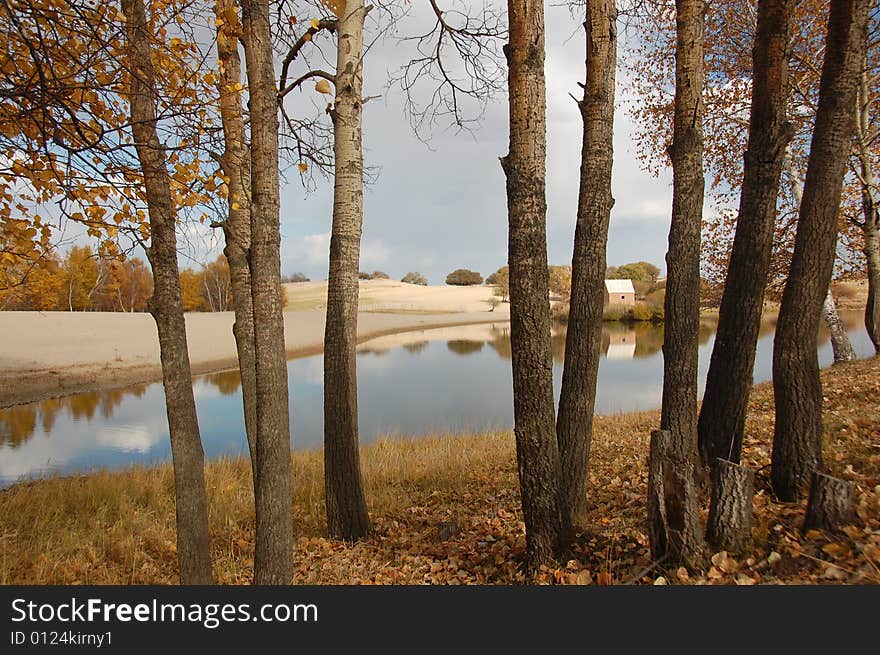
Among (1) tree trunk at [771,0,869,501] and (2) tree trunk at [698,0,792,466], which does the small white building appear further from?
(1) tree trunk at [771,0,869,501]

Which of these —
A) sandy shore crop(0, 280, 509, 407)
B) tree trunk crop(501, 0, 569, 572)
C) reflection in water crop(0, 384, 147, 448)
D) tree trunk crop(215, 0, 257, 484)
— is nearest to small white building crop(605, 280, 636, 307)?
sandy shore crop(0, 280, 509, 407)

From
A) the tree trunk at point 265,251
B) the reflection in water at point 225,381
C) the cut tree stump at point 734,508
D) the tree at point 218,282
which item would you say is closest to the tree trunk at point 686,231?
the cut tree stump at point 734,508

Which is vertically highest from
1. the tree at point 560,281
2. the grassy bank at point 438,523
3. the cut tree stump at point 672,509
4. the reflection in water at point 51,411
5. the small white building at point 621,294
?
the tree at point 560,281

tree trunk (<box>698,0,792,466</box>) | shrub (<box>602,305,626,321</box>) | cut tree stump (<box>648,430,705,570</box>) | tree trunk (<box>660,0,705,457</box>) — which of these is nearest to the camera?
cut tree stump (<box>648,430,705,570</box>)

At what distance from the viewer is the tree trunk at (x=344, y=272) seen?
5961 millimetres

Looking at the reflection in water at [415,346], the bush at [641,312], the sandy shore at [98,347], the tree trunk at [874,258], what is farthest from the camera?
the bush at [641,312]

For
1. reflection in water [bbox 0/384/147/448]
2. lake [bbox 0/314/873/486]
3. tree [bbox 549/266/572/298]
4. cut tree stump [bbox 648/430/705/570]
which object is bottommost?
lake [bbox 0/314/873/486]

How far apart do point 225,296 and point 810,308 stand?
73.0 metres

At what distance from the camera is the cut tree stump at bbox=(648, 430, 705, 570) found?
12.0ft

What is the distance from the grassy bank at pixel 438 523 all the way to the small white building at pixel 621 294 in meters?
42.5

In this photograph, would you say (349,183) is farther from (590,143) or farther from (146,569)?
(146,569)

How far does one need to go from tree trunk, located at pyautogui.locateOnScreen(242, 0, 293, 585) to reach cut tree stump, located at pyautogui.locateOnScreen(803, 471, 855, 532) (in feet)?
12.7

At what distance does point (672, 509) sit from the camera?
375 centimetres

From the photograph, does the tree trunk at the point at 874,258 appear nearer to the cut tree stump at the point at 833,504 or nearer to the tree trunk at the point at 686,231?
the tree trunk at the point at 686,231
